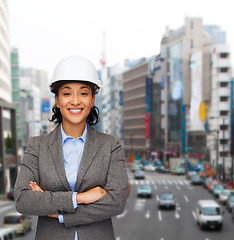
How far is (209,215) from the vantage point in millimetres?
12289

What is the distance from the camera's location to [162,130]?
13953 mm

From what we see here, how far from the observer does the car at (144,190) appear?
48.7 ft

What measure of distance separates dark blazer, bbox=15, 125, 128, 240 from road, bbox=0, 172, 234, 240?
30.1 feet

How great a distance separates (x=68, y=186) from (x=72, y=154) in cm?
20

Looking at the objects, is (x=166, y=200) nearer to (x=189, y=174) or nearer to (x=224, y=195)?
(x=189, y=174)

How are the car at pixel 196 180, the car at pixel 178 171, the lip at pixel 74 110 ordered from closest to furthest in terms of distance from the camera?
1. the lip at pixel 74 110
2. the car at pixel 178 171
3. the car at pixel 196 180

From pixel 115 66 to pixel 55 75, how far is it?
30.5 ft

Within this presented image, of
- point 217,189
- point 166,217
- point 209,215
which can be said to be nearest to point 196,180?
point 217,189

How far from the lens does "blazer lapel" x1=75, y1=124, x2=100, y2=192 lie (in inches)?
80.2

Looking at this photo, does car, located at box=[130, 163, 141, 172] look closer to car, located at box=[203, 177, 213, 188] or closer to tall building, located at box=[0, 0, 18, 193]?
car, located at box=[203, 177, 213, 188]

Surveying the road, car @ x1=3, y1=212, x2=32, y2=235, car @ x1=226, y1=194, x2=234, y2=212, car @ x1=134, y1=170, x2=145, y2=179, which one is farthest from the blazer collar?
car @ x1=226, y1=194, x2=234, y2=212

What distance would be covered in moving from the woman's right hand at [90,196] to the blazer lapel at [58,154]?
0.13 meters

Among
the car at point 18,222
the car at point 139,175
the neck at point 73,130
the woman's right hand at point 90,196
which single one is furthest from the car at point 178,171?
the woman's right hand at point 90,196

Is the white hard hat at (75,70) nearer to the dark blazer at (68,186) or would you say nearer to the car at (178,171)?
the dark blazer at (68,186)
